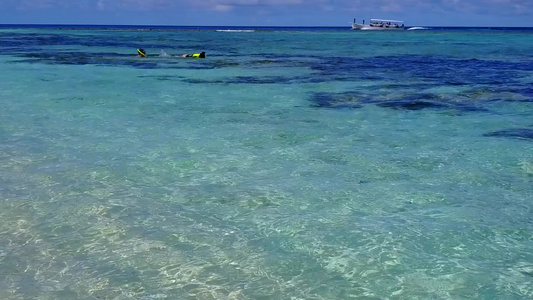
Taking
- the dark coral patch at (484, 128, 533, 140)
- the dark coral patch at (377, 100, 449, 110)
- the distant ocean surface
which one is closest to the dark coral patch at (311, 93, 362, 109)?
the distant ocean surface

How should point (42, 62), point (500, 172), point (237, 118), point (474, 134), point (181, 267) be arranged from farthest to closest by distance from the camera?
point (42, 62) < point (237, 118) < point (474, 134) < point (500, 172) < point (181, 267)

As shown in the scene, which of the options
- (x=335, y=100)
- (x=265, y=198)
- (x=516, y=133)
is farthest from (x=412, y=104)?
(x=265, y=198)

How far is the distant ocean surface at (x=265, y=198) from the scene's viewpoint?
6.60 metres

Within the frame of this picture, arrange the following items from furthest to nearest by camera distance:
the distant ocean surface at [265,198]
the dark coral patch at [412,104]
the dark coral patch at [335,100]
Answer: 1. the dark coral patch at [335,100]
2. the dark coral patch at [412,104]
3. the distant ocean surface at [265,198]

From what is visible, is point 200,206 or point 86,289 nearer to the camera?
point 86,289

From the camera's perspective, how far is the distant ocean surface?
6.60 m

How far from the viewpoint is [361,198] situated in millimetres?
9414

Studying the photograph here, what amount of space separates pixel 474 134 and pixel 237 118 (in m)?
6.44

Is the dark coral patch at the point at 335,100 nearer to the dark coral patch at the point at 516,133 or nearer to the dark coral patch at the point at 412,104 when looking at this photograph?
the dark coral patch at the point at 412,104

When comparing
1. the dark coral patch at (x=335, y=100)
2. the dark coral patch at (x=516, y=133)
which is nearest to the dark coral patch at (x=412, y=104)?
the dark coral patch at (x=335, y=100)

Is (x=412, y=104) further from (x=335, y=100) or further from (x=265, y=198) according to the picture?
(x=265, y=198)

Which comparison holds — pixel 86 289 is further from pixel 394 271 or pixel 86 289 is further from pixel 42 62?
pixel 42 62

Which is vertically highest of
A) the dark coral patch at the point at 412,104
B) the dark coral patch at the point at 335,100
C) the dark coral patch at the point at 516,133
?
the dark coral patch at the point at 335,100

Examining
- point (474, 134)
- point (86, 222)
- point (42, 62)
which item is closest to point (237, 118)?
point (474, 134)
